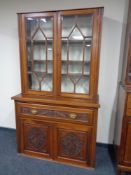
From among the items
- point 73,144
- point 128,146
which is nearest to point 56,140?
point 73,144

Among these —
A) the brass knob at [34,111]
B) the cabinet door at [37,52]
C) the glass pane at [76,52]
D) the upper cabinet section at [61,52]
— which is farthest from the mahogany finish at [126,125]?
the brass knob at [34,111]

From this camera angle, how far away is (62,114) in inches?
78.2

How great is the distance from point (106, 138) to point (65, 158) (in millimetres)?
780

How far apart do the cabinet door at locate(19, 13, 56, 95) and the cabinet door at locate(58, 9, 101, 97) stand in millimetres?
136

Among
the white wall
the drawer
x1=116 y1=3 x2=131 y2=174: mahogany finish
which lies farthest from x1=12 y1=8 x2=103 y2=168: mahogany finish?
the white wall

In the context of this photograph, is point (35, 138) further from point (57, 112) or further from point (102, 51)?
point (102, 51)

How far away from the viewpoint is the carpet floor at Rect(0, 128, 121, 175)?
1964mm

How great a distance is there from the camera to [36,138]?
2.17 metres

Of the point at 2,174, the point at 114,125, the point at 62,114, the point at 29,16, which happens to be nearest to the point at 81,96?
the point at 62,114

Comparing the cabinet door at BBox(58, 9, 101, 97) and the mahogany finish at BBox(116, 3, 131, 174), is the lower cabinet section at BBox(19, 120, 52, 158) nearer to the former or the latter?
the cabinet door at BBox(58, 9, 101, 97)

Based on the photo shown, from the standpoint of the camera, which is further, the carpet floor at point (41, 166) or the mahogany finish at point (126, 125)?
the carpet floor at point (41, 166)

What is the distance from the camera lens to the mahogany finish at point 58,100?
189 cm

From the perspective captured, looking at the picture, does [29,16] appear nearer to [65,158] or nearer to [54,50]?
[54,50]

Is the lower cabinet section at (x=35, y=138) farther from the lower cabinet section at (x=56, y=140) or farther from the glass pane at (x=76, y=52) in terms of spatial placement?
the glass pane at (x=76, y=52)
